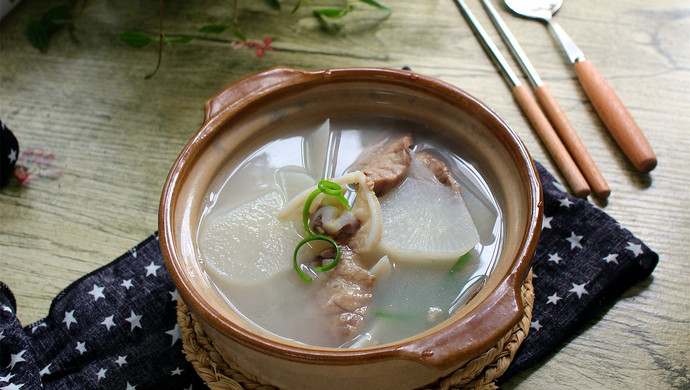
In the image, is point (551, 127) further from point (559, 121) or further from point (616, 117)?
point (616, 117)

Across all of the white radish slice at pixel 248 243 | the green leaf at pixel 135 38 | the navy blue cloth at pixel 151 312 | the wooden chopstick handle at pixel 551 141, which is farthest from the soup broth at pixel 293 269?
the green leaf at pixel 135 38

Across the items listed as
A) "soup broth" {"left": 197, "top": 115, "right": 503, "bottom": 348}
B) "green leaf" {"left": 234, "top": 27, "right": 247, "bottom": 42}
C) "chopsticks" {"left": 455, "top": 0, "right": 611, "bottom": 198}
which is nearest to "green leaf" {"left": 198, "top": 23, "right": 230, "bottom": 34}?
"green leaf" {"left": 234, "top": 27, "right": 247, "bottom": 42}

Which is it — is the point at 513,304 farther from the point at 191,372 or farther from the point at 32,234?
the point at 32,234

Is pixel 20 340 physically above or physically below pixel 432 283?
below

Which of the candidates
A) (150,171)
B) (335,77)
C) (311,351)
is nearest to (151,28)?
(150,171)

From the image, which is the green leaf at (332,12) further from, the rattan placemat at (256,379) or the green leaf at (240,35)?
the rattan placemat at (256,379)

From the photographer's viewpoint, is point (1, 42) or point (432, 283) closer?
point (432, 283)

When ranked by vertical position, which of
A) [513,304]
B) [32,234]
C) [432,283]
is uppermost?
[513,304]
